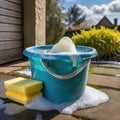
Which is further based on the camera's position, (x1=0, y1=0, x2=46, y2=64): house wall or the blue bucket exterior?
(x1=0, y1=0, x2=46, y2=64): house wall

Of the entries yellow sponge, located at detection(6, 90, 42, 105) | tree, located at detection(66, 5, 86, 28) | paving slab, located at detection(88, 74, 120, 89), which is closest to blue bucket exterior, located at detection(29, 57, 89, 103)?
yellow sponge, located at detection(6, 90, 42, 105)

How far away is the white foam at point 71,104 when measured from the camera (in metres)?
2.11

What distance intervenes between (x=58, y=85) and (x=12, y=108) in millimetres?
446

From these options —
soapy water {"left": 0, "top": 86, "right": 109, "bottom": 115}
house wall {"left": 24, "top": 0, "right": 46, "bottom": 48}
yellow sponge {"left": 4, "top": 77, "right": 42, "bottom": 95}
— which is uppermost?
house wall {"left": 24, "top": 0, "right": 46, "bottom": 48}

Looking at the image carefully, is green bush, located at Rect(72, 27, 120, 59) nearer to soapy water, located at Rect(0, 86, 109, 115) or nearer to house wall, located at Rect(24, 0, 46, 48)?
house wall, located at Rect(24, 0, 46, 48)

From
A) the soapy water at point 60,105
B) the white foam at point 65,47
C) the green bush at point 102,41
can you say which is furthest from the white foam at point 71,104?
the green bush at point 102,41

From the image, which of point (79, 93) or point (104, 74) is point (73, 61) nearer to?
point (79, 93)

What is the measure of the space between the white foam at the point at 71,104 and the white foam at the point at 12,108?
0.08 metres

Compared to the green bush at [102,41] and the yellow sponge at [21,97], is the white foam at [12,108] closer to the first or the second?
the yellow sponge at [21,97]

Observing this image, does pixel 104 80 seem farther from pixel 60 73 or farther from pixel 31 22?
pixel 31 22

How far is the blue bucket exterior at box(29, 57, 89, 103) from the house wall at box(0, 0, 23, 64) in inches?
85.8

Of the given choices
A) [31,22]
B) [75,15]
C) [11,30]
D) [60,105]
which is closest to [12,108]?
[60,105]

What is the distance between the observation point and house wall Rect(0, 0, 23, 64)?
4.28 meters

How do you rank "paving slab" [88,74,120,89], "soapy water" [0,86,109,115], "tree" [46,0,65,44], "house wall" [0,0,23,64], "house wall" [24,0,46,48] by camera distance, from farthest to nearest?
"tree" [46,0,65,44], "house wall" [24,0,46,48], "house wall" [0,0,23,64], "paving slab" [88,74,120,89], "soapy water" [0,86,109,115]
